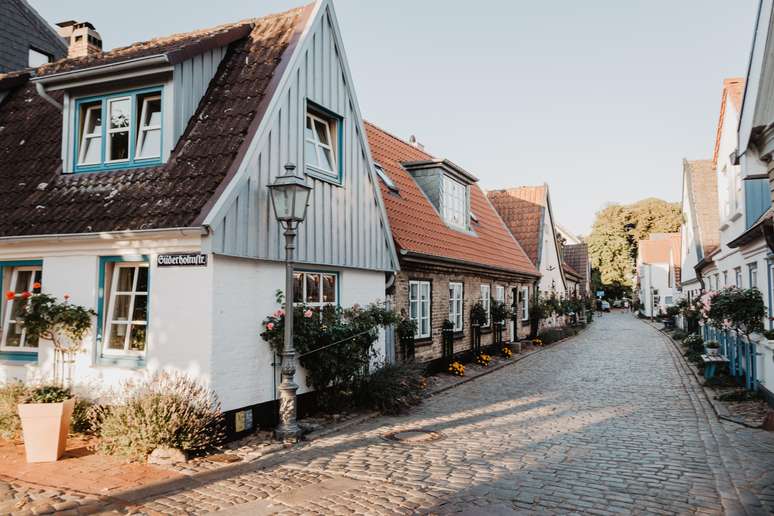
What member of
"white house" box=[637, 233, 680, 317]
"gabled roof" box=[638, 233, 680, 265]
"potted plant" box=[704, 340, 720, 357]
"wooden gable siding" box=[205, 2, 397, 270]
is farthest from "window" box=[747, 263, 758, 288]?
"gabled roof" box=[638, 233, 680, 265]

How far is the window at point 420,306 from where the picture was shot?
1398cm

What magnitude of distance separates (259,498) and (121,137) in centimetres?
601

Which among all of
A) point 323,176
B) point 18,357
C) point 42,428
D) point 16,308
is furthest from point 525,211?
point 42,428

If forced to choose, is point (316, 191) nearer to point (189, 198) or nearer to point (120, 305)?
point (189, 198)

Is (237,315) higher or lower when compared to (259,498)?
higher

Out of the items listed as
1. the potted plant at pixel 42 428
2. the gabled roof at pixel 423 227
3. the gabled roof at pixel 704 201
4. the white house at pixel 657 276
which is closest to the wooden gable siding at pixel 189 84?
the potted plant at pixel 42 428

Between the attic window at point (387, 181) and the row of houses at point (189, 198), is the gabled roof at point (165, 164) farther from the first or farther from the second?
the attic window at point (387, 181)

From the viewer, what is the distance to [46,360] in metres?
8.38

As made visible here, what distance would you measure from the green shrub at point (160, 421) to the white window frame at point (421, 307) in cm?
706

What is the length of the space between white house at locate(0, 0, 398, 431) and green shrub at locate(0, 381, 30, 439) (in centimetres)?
60

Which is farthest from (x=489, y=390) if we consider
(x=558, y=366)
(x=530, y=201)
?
(x=530, y=201)

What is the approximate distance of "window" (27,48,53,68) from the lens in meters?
18.7

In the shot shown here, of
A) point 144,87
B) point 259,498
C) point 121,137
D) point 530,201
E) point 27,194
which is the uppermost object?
point 530,201

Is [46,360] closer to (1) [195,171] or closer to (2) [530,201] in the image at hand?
(1) [195,171]
